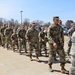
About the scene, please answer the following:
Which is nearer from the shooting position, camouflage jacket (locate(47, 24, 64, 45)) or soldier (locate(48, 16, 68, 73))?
soldier (locate(48, 16, 68, 73))

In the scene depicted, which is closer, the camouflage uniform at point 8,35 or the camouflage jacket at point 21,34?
the camouflage jacket at point 21,34

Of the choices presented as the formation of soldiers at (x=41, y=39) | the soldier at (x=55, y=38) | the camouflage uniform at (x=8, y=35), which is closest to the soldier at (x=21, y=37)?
the formation of soldiers at (x=41, y=39)

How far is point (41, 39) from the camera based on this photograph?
51.8 ft

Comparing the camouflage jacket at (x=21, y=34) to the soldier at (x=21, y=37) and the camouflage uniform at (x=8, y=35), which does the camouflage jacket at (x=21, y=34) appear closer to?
the soldier at (x=21, y=37)

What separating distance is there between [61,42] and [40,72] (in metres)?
1.37

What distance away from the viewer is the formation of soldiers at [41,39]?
10.3 metres

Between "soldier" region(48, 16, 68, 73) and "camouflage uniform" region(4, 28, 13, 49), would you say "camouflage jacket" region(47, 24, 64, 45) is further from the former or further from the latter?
"camouflage uniform" region(4, 28, 13, 49)

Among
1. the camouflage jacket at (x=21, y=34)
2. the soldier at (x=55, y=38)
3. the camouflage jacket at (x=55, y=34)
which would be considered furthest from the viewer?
the camouflage jacket at (x=21, y=34)

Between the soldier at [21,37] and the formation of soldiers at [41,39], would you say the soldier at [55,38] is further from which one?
the soldier at [21,37]

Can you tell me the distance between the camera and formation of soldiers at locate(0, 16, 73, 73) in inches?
404

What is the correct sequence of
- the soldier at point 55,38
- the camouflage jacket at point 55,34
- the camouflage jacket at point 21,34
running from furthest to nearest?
1. the camouflage jacket at point 21,34
2. the camouflage jacket at point 55,34
3. the soldier at point 55,38

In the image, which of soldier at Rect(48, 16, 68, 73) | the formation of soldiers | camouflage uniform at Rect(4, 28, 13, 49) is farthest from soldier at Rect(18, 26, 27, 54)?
soldier at Rect(48, 16, 68, 73)

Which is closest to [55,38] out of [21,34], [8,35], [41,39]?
[41,39]

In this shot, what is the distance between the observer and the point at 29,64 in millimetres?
12484
